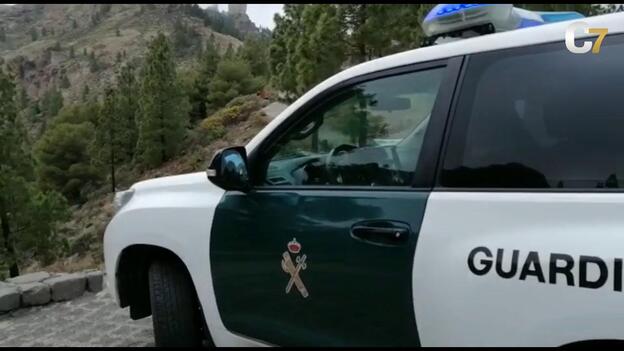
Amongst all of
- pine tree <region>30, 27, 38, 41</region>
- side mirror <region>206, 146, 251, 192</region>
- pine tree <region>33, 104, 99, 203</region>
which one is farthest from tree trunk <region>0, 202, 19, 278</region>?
pine tree <region>30, 27, 38, 41</region>

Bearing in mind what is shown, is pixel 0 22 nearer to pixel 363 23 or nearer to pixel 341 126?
pixel 363 23

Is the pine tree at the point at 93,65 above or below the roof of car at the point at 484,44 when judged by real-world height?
above

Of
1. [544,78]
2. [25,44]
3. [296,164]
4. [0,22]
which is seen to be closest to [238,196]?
[296,164]

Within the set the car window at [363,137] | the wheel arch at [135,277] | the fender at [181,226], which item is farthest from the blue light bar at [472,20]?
the wheel arch at [135,277]

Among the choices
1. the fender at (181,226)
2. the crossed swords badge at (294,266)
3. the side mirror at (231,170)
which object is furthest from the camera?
the fender at (181,226)

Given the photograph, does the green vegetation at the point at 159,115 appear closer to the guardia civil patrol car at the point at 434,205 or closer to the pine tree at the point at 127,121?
the pine tree at the point at 127,121

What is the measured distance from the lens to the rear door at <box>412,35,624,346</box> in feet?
5.60

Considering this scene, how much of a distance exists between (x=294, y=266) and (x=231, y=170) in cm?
57

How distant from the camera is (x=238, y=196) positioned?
2.76 metres

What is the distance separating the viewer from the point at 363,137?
2.52 metres

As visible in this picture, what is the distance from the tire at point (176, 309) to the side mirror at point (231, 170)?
68cm

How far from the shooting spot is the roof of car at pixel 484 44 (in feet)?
6.33

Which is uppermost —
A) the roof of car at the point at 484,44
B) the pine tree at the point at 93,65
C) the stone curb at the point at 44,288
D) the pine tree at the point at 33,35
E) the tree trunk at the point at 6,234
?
the pine tree at the point at 33,35

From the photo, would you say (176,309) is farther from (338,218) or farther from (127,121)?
(127,121)
